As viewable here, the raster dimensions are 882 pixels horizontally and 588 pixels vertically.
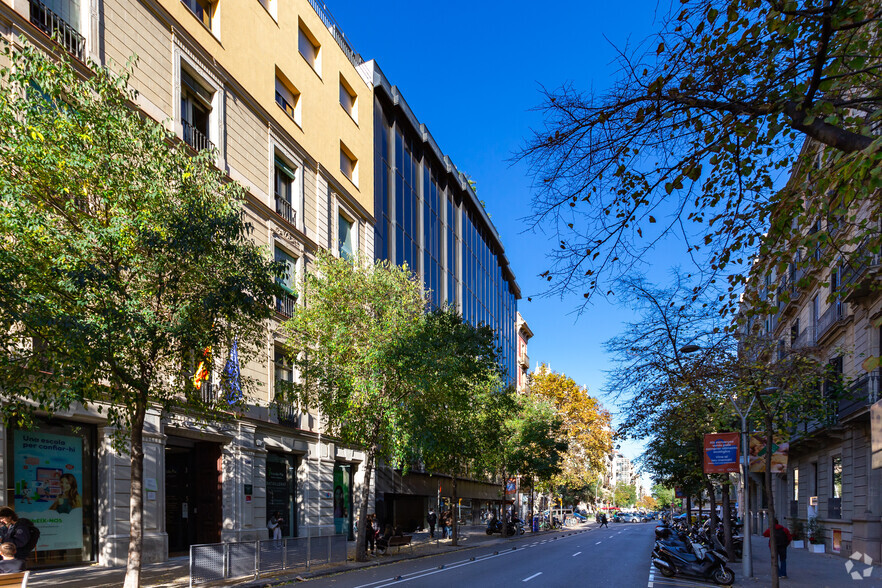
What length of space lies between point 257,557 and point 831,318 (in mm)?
24550

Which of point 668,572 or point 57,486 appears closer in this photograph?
point 57,486

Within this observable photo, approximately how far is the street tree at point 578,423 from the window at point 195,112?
49140 millimetres

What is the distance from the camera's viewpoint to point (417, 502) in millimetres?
46375

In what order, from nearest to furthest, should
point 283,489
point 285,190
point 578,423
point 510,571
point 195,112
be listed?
point 510,571 < point 195,112 < point 283,489 < point 285,190 < point 578,423

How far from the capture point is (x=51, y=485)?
54.7 feet

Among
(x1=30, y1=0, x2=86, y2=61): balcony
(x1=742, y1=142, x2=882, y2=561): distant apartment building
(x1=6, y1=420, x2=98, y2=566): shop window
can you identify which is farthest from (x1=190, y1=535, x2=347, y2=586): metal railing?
(x1=742, y1=142, x2=882, y2=561): distant apartment building

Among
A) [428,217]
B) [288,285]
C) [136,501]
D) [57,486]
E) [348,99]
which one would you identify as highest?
[348,99]

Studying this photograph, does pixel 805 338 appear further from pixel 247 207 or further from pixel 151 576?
pixel 151 576

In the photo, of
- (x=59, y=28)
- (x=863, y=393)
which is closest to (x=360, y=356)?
(x=59, y=28)

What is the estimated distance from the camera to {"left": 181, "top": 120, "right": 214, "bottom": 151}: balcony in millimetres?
22000

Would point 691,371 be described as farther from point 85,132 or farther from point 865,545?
point 85,132

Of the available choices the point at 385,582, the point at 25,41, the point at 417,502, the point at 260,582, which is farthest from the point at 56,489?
the point at 417,502

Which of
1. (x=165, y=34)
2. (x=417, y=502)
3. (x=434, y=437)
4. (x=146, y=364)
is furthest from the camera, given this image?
(x=417, y=502)

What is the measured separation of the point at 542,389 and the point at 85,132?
58.6 metres
